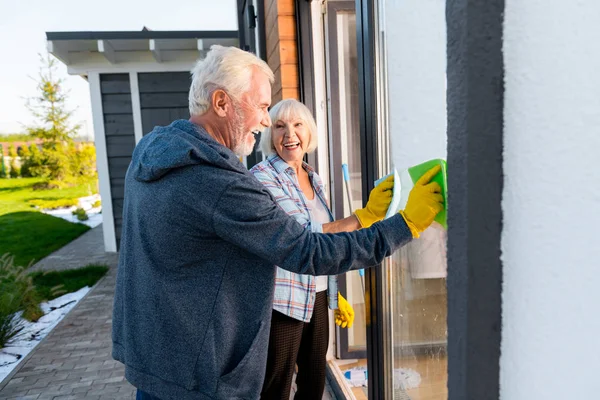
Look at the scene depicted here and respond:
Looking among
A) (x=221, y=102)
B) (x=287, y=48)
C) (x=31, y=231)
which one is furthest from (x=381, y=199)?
(x=31, y=231)

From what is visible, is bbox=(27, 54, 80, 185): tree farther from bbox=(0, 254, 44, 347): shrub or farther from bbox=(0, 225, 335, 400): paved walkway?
bbox=(0, 225, 335, 400): paved walkway

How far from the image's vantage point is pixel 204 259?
3.91 feet

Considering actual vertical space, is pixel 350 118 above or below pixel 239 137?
above

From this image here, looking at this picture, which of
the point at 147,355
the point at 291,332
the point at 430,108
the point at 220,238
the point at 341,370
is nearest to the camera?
the point at 430,108

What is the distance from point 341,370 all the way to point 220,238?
226 cm

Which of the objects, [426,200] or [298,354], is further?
[298,354]

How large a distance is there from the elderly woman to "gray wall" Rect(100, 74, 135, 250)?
224 inches

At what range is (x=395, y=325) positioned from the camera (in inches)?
69.6

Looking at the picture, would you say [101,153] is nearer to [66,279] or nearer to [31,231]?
[66,279]

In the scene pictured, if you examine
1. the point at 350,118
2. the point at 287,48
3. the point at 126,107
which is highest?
the point at 126,107

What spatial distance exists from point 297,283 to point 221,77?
3.23ft

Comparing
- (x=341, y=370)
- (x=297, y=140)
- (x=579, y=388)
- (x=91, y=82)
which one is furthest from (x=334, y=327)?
(x=91, y=82)

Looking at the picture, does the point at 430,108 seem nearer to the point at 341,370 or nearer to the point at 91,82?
the point at 341,370

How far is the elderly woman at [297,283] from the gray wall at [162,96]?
5.44 meters
